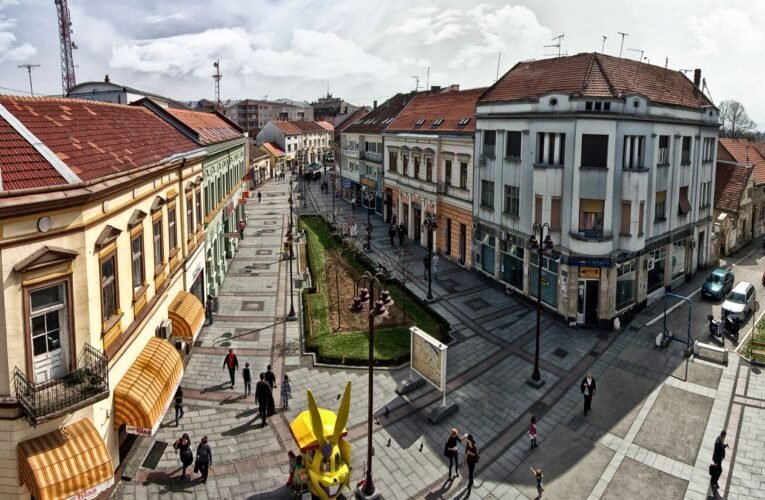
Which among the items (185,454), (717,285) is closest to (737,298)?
(717,285)

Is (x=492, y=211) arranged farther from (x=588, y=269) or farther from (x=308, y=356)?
(x=308, y=356)

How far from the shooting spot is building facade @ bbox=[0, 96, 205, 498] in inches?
401

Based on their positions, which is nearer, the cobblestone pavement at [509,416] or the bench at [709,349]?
the cobblestone pavement at [509,416]

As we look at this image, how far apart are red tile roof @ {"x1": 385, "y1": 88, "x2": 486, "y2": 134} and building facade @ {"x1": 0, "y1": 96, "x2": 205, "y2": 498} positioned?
934 inches

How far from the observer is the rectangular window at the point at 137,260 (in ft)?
50.8

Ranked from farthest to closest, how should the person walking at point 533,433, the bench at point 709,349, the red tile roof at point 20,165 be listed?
the bench at point 709,349 → the person walking at point 533,433 → the red tile roof at point 20,165

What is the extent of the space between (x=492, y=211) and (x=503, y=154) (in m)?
3.51

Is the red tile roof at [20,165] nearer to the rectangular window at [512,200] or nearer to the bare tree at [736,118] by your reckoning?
the rectangular window at [512,200]

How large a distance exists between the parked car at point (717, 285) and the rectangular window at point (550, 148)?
1239 cm

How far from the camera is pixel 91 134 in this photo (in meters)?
15.5

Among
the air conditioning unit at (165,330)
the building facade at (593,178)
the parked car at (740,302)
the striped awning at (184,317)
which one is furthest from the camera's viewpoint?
the parked car at (740,302)

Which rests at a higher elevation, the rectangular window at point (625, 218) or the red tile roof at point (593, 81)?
the red tile roof at point (593, 81)

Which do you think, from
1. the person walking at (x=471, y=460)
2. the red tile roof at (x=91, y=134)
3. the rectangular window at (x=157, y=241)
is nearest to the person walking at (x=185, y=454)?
the rectangular window at (x=157, y=241)

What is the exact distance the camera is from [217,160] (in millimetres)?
30859
